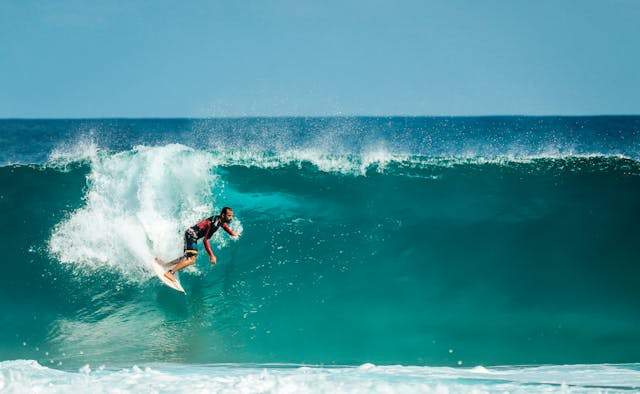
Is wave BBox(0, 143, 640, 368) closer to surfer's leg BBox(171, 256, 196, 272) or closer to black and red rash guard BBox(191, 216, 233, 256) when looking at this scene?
surfer's leg BBox(171, 256, 196, 272)

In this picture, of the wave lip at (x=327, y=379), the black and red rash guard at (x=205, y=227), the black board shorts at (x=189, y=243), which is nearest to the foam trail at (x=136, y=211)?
the black board shorts at (x=189, y=243)

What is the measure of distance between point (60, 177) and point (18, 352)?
5709mm

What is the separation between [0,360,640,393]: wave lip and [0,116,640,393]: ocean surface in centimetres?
3

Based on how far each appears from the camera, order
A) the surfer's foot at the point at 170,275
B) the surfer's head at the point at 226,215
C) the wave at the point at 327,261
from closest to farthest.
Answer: the wave at the point at 327,261
the surfer's head at the point at 226,215
the surfer's foot at the point at 170,275

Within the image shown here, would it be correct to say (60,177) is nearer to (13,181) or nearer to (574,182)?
(13,181)

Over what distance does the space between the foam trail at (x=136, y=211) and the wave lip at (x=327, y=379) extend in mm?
2857

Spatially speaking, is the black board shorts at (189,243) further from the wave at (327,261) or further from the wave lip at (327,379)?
the wave lip at (327,379)

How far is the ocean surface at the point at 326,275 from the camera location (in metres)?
6.13

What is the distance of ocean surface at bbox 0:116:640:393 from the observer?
6.13m

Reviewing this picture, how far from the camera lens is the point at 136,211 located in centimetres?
932

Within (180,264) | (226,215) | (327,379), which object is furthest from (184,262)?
(327,379)

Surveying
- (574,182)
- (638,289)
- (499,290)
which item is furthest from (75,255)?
(574,182)

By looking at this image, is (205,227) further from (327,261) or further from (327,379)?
(327,379)

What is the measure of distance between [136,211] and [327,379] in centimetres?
523
